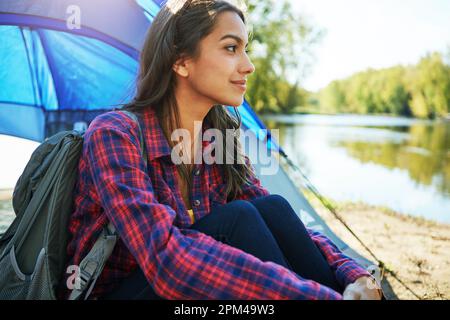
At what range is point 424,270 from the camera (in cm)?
261

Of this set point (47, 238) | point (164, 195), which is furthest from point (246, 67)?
point (47, 238)

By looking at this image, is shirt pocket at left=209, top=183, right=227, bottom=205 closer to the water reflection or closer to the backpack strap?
the backpack strap

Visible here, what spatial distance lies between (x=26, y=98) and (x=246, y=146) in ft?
5.49

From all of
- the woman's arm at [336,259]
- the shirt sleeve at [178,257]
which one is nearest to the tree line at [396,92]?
the woman's arm at [336,259]

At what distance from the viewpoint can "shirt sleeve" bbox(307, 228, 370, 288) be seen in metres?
1.23

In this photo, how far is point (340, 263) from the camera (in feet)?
4.28

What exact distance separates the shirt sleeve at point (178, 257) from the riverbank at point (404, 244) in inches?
58.7

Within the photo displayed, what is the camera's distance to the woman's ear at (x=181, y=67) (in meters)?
1.41

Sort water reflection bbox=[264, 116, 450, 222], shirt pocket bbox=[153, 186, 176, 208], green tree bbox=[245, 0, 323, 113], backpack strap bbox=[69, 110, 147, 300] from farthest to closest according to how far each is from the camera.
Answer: green tree bbox=[245, 0, 323, 113] < water reflection bbox=[264, 116, 450, 222] < shirt pocket bbox=[153, 186, 176, 208] < backpack strap bbox=[69, 110, 147, 300]

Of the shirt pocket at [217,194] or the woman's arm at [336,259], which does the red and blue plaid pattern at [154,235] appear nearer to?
the woman's arm at [336,259]

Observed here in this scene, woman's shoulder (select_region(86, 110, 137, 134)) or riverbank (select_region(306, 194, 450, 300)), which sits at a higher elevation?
woman's shoulder (select_region(86, 110, 137, 134))

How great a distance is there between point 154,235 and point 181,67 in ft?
1.96

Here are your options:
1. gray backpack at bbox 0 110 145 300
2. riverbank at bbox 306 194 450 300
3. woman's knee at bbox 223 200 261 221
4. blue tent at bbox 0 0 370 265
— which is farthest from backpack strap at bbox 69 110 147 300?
riverbank at bbox 306 194 450 300
